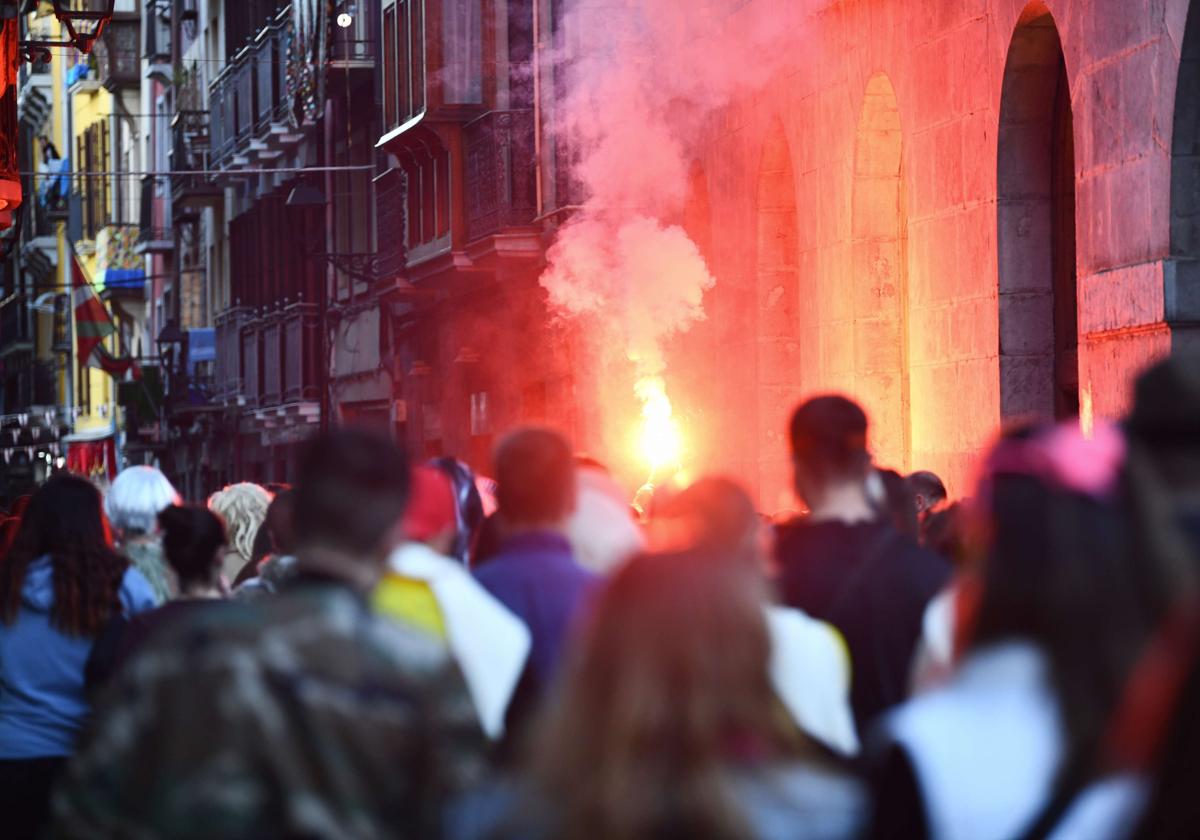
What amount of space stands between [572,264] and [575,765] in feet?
69.7

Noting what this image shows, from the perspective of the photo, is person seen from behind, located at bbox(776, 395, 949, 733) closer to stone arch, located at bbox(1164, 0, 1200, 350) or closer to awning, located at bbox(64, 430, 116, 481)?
stone arch, located at bbox(1164, 0, 1200, 350)

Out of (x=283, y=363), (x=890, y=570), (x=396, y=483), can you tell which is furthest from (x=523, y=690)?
(x=283, y=363)

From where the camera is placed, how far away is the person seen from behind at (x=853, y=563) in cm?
529

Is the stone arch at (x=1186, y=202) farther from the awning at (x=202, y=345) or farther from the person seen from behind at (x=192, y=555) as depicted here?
the awning at (x=202, y=345)

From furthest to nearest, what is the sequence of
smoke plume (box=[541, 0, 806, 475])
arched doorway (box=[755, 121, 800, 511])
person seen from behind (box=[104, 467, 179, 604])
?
smoke plume (box=[541, 0, 806, 475]) < arched doorway (box=[755, 121, 800, 511]) < person seen from behind (box=[104, 467, 179, 604])

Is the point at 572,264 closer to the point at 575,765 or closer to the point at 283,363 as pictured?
the point at 283,363

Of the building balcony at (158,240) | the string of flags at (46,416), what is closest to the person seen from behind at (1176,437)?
the building balcony at (158,240)

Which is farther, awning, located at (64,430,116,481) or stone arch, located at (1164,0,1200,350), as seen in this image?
awning, located at (64,430,116,481)

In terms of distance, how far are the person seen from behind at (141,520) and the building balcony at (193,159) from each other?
3854 cm

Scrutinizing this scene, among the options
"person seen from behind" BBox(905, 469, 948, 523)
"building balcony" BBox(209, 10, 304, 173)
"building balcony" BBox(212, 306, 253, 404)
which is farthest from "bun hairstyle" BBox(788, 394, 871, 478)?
"building balcony" BBox(212, 306, 253, 404)

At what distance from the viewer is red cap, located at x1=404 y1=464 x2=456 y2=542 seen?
614cm

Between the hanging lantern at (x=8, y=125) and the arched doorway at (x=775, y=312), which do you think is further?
the hanging lantern at (x=8, y=125)

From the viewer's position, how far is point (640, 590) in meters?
3.37

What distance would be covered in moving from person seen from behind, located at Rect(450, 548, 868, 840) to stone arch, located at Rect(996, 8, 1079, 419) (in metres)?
→ 10.9
